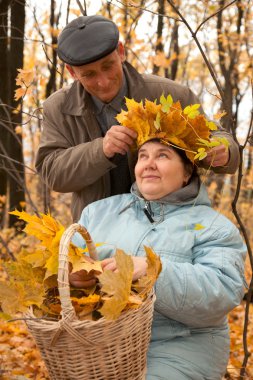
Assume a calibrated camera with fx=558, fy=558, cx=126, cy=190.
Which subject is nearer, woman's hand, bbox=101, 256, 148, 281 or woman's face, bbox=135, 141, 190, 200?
woman's hand, bbox=101, 256, 148, 281

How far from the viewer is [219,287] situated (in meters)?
2.48

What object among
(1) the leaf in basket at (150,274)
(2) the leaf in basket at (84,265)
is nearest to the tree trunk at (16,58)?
(2) the leaf in basket at (84,265)

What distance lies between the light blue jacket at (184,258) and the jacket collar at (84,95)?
69 centimetres

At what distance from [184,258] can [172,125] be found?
0.66 metres

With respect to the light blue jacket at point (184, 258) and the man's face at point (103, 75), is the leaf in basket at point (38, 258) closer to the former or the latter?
the light blue jacket at point (184, 258)

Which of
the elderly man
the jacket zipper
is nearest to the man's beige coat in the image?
the elderly man

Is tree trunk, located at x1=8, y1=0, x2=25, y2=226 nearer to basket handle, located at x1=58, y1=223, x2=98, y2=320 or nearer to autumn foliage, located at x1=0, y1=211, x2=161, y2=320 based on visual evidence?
A: autumn foliage, located at x1=0, y1=211, x2=161, y2=320

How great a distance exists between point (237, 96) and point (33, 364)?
323 inches

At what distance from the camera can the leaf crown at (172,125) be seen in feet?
9.04

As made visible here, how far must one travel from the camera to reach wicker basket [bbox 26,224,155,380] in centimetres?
198

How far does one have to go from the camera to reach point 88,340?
200cm

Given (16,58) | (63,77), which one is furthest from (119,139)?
(16,58)

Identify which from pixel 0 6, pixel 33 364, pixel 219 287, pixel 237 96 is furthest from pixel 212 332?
pixel 237 96

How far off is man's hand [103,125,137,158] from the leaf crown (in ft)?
0.12
